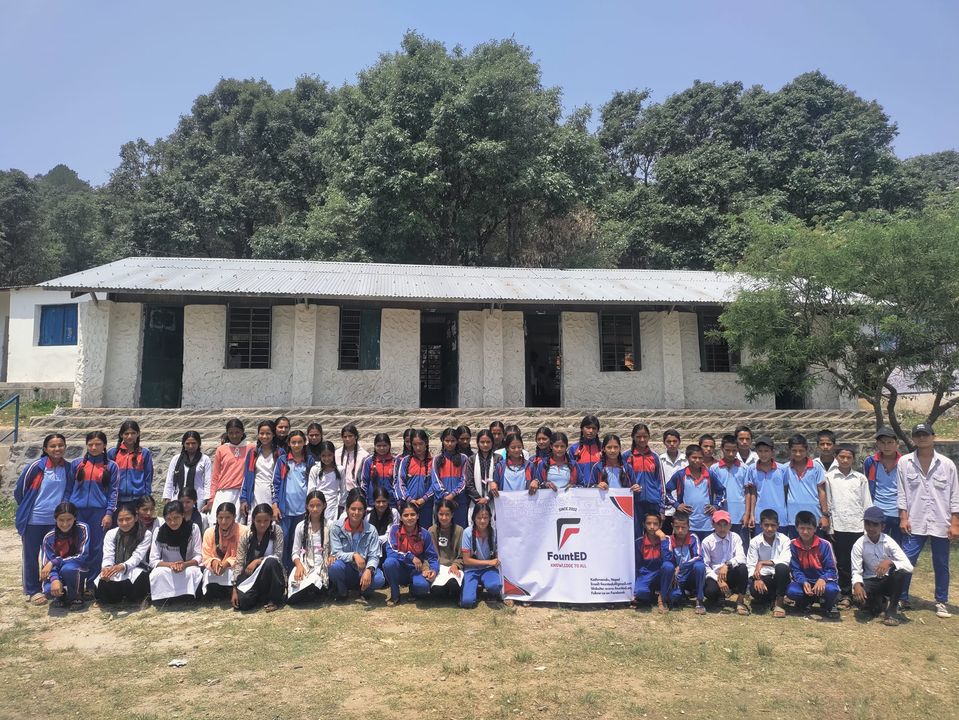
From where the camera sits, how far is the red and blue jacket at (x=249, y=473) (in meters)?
5.85

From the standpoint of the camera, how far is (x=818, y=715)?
11.8ft

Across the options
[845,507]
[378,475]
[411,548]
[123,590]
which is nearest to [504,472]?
[411,548]

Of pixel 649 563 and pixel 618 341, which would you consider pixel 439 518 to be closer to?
pixel 649 563

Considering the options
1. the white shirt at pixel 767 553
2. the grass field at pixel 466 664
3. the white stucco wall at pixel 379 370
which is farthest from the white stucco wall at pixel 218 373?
the white shirt at pixel 767 553

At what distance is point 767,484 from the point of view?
574cm

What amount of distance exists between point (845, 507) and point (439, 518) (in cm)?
354

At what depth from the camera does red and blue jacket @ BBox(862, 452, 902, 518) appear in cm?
556

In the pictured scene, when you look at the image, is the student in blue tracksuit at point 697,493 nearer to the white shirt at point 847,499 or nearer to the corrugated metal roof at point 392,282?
the white shirt at point 847,499

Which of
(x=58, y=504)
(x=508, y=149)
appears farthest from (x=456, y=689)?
(x=508, y=149)

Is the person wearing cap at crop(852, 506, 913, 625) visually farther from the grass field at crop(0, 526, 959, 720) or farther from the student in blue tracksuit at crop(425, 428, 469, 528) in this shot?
the student in blue tracksuit at crop(425, 428, 469, 528)

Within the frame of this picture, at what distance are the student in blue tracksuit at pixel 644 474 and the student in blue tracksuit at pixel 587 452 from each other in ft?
0.91

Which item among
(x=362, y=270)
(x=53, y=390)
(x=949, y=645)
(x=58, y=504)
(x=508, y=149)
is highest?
(x=508, y=149)

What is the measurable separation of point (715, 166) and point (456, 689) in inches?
852

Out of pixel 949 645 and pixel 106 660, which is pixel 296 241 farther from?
pixel 949 645
